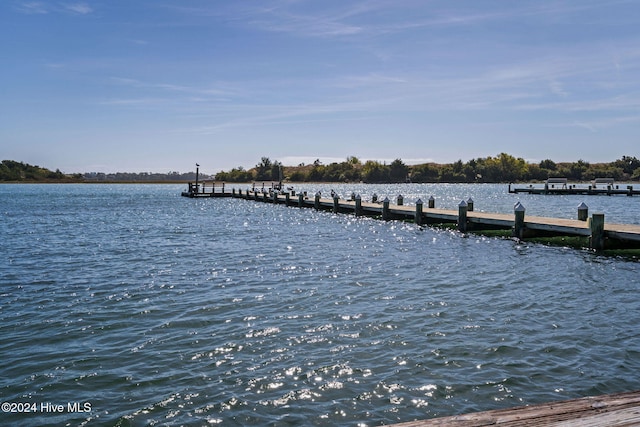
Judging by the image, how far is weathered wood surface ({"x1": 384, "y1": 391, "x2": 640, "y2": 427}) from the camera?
412 centimetres

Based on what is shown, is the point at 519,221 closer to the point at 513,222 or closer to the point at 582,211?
the point at 513,222

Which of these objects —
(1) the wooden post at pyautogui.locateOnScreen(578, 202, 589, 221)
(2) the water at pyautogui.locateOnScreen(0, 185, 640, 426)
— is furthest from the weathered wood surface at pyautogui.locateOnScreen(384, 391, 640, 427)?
(1) the wooden post at pyautogui.locateOnScreen(578, 202, 589, 221)

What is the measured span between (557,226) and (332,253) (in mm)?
10143

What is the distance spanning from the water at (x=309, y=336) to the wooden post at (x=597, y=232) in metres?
1.10

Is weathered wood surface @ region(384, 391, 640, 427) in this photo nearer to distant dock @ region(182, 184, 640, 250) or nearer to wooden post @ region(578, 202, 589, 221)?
distant dock @ region(182, 184, 640, 250)

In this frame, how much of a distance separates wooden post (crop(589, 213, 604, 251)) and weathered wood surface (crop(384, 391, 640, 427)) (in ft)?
59.7

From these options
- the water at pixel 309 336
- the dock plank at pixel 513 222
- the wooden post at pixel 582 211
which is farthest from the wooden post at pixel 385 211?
the water at pixel 309 336

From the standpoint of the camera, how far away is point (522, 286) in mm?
14875

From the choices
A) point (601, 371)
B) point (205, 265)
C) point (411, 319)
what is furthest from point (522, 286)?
point (205, 265)

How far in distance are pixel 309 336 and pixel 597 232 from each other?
15652mm

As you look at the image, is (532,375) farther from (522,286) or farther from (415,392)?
(522,286)

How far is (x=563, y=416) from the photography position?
168 inches

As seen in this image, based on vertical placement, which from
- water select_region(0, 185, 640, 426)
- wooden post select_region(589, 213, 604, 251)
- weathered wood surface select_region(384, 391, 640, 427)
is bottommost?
water select_region(0, 185, 640, 426)

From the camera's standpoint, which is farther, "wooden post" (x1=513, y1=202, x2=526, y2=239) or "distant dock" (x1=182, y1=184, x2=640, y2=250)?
"wooden post" (x1=513, y1=202, x2=526, y2=239)
